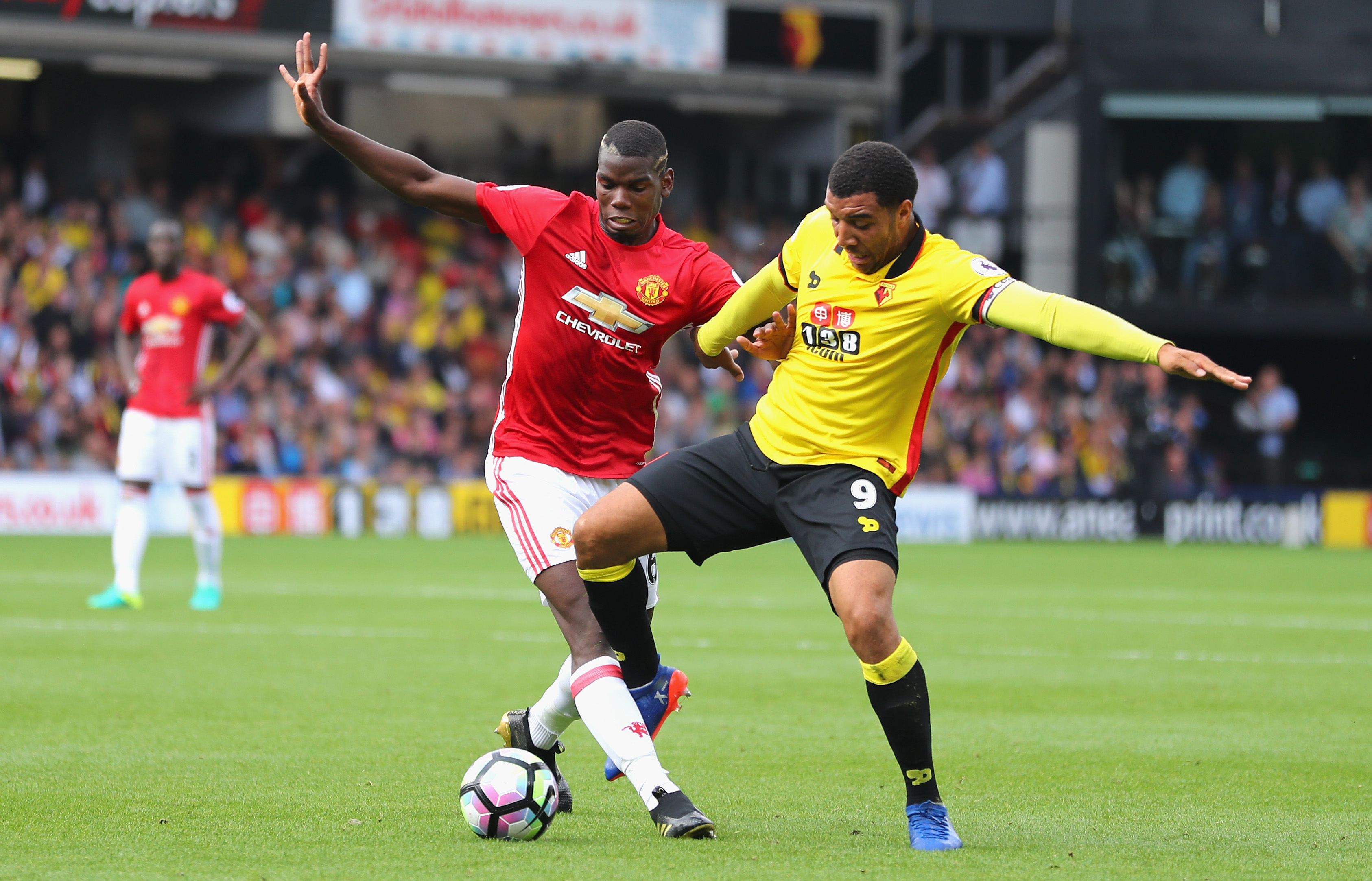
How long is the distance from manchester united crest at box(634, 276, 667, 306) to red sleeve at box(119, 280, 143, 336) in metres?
7.75

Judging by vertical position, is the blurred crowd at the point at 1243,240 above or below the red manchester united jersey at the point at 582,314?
above

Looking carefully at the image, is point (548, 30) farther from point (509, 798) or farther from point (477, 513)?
point (509, 798)

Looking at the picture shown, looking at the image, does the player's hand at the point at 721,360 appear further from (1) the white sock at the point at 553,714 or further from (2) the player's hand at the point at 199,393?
(2) the player's hand at the point at 199,393

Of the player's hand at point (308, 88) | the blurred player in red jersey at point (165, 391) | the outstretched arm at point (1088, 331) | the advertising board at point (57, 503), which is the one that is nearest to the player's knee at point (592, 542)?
the outstretched arm at point (1088, 331)

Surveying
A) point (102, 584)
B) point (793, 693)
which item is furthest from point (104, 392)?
point (793, 693)

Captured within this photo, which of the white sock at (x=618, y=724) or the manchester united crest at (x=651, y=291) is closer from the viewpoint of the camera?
the white sock at (x=618, y=724)

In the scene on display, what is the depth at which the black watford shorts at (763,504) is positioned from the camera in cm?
589

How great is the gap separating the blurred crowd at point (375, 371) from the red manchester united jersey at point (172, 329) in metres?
10.3

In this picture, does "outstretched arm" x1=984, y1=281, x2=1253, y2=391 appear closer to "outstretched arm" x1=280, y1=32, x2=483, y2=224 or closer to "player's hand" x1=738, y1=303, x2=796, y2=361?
"player's hand" x1=738, y1=303, x2=796, y2=361

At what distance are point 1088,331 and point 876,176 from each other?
0.88m

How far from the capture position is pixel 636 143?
20.6ft

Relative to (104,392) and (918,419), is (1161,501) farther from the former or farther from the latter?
(918,419)

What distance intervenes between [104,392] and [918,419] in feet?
64.3

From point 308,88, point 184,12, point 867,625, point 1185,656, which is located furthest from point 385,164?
point 184,12
